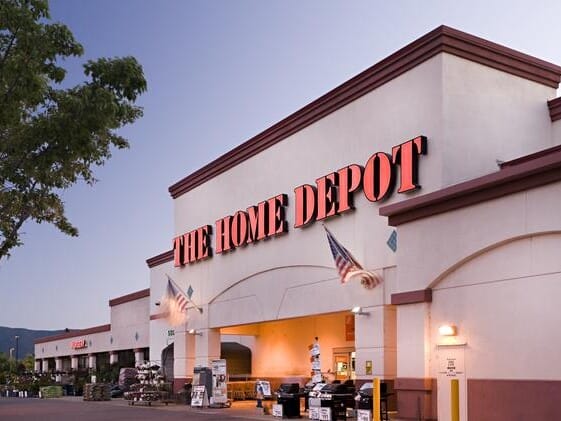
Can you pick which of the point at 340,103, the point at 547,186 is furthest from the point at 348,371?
the point at 547,186

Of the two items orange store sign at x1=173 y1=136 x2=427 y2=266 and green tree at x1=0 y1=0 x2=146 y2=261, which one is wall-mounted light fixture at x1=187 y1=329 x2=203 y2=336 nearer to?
orange store sign at x1=173 y1=136 x2=427 y2=266

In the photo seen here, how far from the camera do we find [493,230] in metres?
19.4

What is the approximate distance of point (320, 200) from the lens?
28.0 m

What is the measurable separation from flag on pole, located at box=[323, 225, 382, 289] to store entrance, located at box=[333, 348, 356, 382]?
832cm

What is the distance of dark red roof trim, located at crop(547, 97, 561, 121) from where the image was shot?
2547 centimetres

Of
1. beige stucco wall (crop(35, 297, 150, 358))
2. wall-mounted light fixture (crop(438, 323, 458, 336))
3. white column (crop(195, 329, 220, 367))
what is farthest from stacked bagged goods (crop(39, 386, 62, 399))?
wall-mounted light fixture (crop(438, 323, 458, 336))

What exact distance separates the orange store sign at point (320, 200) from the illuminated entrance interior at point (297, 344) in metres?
3.80

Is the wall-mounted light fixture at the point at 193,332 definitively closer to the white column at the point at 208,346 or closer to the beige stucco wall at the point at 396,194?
the white column at the point at 208,346

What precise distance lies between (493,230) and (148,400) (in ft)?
→ 69.2

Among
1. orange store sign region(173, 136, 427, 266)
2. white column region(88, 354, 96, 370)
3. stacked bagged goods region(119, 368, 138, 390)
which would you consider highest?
orange store sign region(173, 136, 427, 266)

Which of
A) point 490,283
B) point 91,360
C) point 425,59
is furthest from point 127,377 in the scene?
point 490,283

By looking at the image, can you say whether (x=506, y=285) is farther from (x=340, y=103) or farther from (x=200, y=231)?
(x=200, y=231)

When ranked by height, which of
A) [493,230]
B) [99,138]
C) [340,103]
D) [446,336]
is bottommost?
[446,336]

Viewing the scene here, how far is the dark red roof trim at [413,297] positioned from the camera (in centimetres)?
2128
